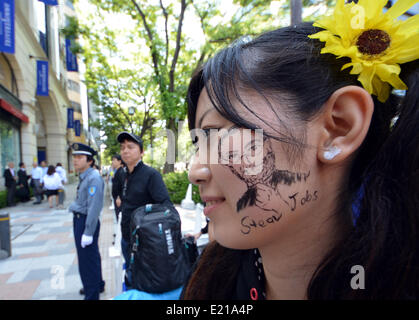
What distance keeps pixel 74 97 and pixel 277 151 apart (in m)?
40.3

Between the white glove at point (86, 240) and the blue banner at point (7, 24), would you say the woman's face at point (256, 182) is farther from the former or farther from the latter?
the blue banner at point (7, 24)

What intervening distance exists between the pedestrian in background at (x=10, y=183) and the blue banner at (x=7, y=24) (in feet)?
14.8

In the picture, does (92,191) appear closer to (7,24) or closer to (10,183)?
(7,24)

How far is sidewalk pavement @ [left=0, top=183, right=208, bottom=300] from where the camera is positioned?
3.56 m

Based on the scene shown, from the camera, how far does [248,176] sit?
829mm

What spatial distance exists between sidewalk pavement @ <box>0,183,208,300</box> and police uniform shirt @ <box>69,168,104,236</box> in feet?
2.06

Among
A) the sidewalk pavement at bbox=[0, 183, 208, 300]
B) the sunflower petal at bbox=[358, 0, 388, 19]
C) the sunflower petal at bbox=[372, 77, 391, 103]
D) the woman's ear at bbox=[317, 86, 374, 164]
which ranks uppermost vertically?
the sunflower petal at bbox=[358, 0, 388, 19]

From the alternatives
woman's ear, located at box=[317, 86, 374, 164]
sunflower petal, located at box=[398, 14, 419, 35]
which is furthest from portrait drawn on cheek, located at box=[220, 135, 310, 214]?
sunflower petal, located at box=[398, 14, 419, 35]

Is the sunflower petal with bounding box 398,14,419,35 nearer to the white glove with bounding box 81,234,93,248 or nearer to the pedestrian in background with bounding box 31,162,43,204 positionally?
the white glove with bounding box 81,234,93,248

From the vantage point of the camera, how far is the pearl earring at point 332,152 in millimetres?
778

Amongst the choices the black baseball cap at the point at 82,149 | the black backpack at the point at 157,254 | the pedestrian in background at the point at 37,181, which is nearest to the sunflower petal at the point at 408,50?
the black backpack at the point at 157,254

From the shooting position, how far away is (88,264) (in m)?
3.35
